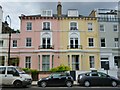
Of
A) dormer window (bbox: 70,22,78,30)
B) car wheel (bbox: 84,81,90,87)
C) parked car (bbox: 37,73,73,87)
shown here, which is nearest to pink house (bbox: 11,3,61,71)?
dormer window (bbox: 70,22,78,30)

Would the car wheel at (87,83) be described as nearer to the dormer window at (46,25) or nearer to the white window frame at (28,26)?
the dormer window at (46,25)

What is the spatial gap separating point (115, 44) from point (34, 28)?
14.8 m

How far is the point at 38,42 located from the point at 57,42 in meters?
3.28

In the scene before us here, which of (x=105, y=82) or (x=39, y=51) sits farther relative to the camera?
(x=39, y=51)

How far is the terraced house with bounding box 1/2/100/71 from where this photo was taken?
38244mm

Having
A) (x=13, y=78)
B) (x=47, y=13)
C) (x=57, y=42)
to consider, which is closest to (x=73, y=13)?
(x=47, y=13)

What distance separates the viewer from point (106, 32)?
41.1m

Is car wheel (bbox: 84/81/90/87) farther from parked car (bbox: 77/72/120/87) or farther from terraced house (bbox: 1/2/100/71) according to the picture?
terraced house (bbox: 1/2/100/71)

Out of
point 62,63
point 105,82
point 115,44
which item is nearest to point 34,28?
point 62,63

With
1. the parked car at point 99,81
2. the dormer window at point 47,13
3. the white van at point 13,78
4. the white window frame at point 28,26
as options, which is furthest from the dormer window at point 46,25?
the white van at point 13,78

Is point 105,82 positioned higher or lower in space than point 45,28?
lower

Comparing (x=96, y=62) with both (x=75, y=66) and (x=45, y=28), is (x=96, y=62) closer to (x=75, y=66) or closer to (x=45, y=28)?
(x=75, y=66)

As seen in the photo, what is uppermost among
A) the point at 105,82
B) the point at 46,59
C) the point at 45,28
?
the point at 45,28

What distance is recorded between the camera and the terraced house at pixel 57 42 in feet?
125
